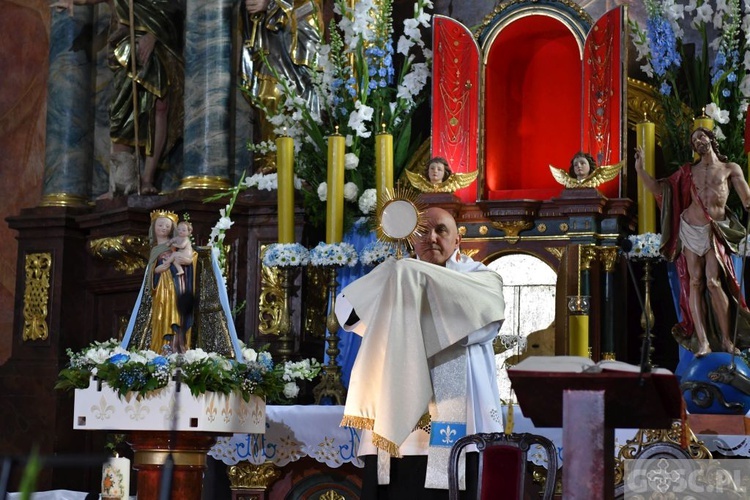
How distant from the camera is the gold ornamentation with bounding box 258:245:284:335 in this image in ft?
28.0

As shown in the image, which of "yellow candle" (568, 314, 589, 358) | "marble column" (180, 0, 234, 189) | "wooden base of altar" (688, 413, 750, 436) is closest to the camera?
"wooden base of altar" (688, 413, 750, 436)

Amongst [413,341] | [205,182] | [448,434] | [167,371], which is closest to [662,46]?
[205,182]

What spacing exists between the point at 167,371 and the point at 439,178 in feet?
9.04

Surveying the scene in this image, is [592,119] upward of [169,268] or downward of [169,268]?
upward

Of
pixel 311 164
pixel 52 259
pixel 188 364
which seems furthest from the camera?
pixel 52 259

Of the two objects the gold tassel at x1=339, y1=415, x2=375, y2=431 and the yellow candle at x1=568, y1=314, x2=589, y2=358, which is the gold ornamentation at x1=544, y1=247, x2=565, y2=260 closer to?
the yellow candle at x1=568, y1=314, x2=589, y2=358

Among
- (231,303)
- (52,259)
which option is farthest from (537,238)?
(52,259)

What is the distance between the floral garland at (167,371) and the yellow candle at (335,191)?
1825mm

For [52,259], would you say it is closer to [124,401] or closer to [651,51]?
[124,401]

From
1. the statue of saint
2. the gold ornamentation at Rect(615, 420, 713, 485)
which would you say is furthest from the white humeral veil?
the statue of saint

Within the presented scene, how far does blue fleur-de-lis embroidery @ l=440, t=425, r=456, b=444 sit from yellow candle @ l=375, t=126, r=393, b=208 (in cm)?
260

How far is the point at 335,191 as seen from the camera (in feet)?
27.2

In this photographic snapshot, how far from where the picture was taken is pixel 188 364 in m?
6.13

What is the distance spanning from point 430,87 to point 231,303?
7.04 ft
